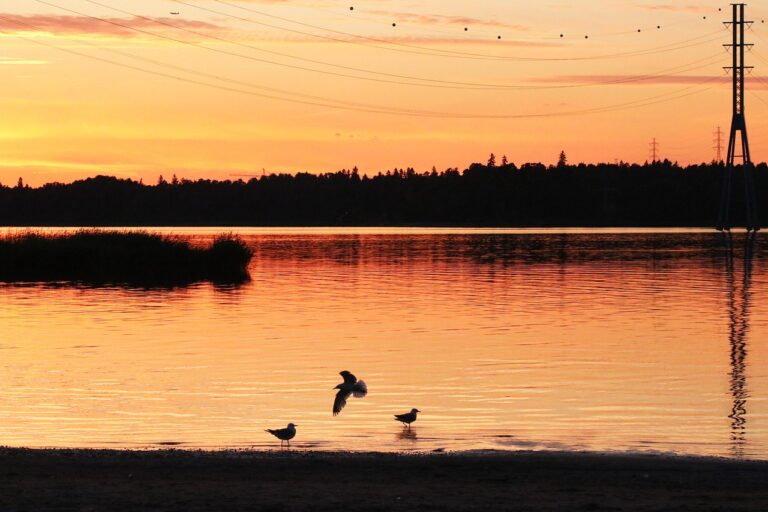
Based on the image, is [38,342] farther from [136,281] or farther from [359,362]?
[136,281]

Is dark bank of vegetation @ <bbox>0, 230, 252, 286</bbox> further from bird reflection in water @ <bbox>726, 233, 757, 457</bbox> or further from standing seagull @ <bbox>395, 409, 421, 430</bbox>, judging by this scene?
standing seagull @ <bbox>395, 409, 421, 430</bbox>

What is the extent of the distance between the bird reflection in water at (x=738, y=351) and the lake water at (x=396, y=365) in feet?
0.40

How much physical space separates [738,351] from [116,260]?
54.5 m

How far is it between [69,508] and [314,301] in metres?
50.8

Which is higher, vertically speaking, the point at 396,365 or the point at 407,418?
the point at 407,418

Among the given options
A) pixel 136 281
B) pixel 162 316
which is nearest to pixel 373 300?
Result: pixel 162 316

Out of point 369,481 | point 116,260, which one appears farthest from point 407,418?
point 116,260

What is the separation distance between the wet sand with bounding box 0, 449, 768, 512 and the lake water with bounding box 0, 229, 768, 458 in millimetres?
2775

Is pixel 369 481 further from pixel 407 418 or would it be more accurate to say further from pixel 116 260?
pixel 116 260

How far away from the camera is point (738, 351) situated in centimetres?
4194

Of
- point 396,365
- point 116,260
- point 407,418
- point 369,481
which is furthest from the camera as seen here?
point 116,260

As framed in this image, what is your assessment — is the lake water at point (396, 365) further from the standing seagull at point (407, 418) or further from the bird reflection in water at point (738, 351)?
the standing seagull at point (407, 418)

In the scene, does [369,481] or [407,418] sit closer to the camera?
[369,481]

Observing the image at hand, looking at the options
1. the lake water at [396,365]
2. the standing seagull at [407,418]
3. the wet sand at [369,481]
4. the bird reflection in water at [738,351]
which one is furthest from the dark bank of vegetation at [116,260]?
the wet sand at [369,481]
